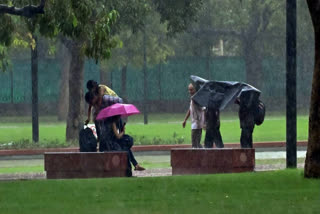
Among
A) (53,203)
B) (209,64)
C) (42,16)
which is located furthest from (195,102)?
(209,64)

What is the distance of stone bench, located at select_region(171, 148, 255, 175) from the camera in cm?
1722

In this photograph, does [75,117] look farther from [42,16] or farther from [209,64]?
[209,64]

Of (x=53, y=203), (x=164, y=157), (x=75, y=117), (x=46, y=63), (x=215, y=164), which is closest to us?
(x=53, y=203)

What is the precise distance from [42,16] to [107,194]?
263 inches

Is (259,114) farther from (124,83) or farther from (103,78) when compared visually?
(103,78)

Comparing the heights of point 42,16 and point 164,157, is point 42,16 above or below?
above

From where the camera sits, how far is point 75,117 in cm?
3022

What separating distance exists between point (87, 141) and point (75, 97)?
41.4 ft

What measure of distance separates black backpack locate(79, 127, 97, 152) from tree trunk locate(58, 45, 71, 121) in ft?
99.9

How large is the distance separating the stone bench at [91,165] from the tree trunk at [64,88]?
31.0 m

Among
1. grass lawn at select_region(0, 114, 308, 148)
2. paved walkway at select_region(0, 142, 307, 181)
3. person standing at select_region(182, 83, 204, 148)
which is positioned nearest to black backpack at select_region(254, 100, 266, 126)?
person standing at select_region(182, 83, 204, 148)

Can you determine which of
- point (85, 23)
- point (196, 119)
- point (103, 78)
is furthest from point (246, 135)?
point (103, 78)

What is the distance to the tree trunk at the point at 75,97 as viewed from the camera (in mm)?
30125

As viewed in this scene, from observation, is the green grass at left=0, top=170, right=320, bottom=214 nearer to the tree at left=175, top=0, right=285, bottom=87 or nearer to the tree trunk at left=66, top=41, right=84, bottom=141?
the tree trunk at left=66, top=41, right=84, bottom=141
